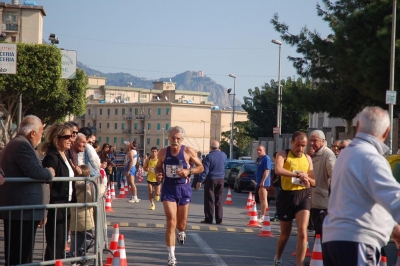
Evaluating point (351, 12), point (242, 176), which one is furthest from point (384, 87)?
point (242, 176)

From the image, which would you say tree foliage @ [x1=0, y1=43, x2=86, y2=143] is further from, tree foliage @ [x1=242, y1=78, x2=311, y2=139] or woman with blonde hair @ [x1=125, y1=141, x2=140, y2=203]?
tree foliage @ [x1=242, y1=78, x2=311, y2=139]

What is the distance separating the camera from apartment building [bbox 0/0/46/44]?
89812 mm

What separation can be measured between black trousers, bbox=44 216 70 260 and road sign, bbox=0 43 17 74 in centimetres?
1279

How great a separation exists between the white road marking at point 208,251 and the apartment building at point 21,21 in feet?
256

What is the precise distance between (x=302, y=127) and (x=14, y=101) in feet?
109

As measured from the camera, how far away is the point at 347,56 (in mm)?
31203

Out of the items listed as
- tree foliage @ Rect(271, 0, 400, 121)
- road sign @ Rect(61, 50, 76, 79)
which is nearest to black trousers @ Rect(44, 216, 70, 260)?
tree foliage @ Rect(271, 0, 400, 121)

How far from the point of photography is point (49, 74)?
5062cm

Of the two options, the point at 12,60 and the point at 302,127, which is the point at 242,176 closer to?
the point at 12,60

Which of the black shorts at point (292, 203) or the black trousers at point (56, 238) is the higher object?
the black shorts at point (292, 203)

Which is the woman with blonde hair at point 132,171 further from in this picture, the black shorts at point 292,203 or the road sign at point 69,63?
the black shorts at point 292,203

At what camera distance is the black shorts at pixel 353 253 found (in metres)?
5.31

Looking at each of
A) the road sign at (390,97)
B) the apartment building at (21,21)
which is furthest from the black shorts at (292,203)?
the apartment building at (21,21)

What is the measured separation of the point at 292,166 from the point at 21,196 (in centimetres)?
395
